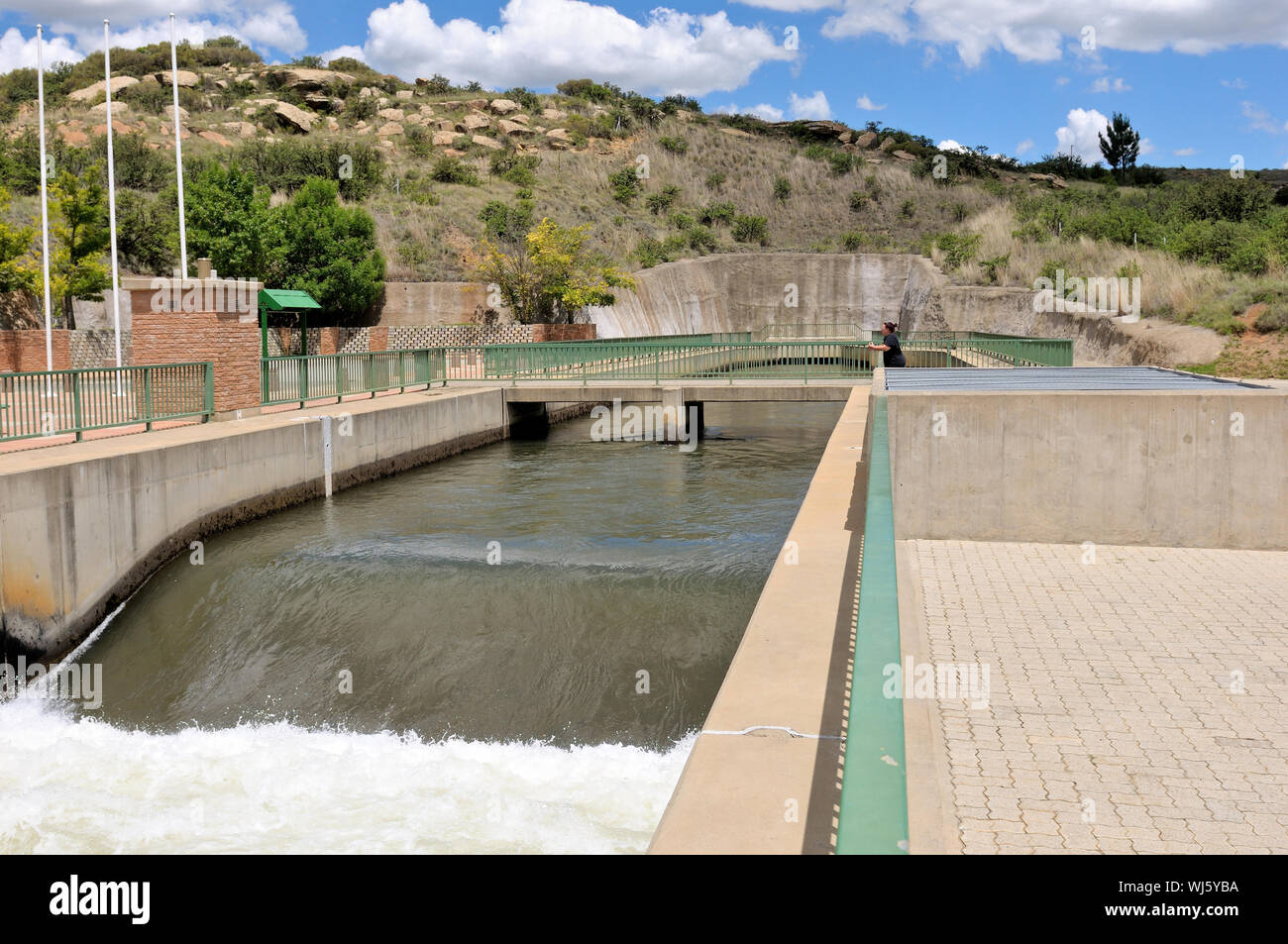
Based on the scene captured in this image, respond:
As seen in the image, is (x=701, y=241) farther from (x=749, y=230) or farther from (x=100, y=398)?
(x=100, y=398)

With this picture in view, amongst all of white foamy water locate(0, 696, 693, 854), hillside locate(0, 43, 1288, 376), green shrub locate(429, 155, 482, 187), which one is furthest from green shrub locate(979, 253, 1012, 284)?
white foamy water locate(0, 696, 693, 854)

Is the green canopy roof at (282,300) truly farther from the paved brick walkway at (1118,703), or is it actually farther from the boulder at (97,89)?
the boulder at (97,89)

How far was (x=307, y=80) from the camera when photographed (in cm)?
8088

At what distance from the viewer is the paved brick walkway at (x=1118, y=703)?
4.73m

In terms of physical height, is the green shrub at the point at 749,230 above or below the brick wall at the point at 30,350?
above

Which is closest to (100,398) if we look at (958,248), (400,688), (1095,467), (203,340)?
(203,340)

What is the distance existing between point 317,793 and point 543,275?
33280 mm

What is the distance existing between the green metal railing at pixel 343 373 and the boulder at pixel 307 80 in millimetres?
62584

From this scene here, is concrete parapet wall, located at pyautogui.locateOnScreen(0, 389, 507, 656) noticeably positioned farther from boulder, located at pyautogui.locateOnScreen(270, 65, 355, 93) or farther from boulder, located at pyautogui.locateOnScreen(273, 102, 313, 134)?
boulder, located at pyautogui.locateOnScreen(270, 65, 355, 93)

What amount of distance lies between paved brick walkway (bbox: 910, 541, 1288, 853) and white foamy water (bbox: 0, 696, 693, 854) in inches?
109

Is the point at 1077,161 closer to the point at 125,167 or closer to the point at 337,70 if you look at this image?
the point at 337,70

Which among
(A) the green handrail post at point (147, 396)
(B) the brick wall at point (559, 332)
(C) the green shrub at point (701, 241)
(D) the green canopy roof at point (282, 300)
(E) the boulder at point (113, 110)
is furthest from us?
(C) the green shrub at point (701, 241)

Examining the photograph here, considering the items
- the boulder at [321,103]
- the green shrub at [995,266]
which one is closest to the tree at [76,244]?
the green shrub at [995,266]

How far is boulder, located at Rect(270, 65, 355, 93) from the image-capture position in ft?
265
